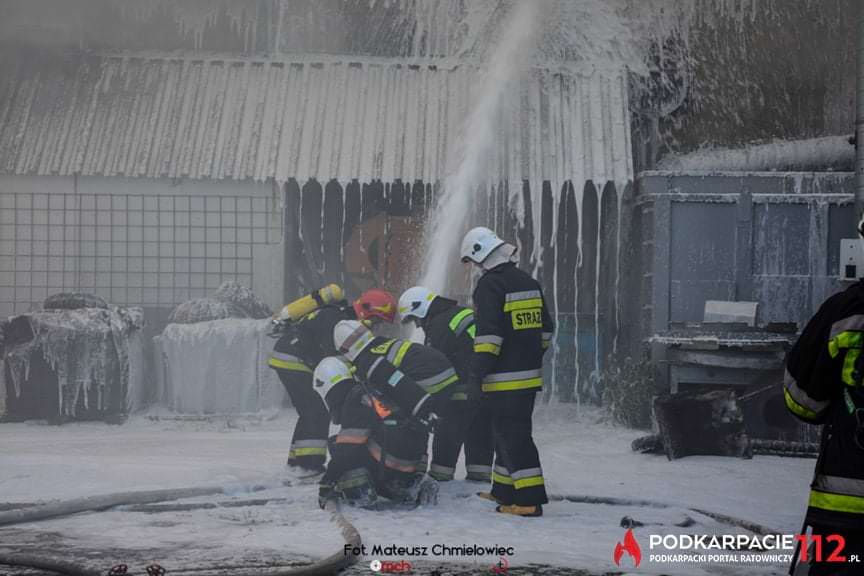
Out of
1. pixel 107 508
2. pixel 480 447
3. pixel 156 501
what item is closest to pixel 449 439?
pixel 480 447

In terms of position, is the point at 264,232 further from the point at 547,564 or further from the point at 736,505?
the point at 547,564

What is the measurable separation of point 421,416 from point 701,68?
8899 mm

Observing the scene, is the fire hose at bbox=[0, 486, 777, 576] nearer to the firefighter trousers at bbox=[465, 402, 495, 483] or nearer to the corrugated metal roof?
the firefighter trousers at bbox=[465, 402, 495, 483]

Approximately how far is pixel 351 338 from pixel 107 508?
6.59ft

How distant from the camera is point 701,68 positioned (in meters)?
14.9

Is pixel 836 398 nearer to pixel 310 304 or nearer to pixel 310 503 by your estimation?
pixel 310 503

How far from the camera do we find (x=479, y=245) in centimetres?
796

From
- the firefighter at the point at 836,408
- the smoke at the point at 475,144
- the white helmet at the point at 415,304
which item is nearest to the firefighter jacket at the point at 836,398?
the firefighter at the point at 836,408

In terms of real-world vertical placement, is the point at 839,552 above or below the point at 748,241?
below

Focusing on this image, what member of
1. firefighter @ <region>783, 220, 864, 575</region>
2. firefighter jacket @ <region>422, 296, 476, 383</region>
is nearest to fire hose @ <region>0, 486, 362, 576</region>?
firefighter jacket @ <region>422, 296, 476, 383</region>

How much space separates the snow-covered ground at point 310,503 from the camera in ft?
20.7

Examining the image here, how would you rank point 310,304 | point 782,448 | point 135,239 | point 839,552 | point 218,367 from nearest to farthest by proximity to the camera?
point 839,552 → point 310,304 → point 782,448 → point 218,367 → point 135,239

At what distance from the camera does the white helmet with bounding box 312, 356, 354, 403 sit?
7879mm

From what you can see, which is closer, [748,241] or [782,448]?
[782,448]
